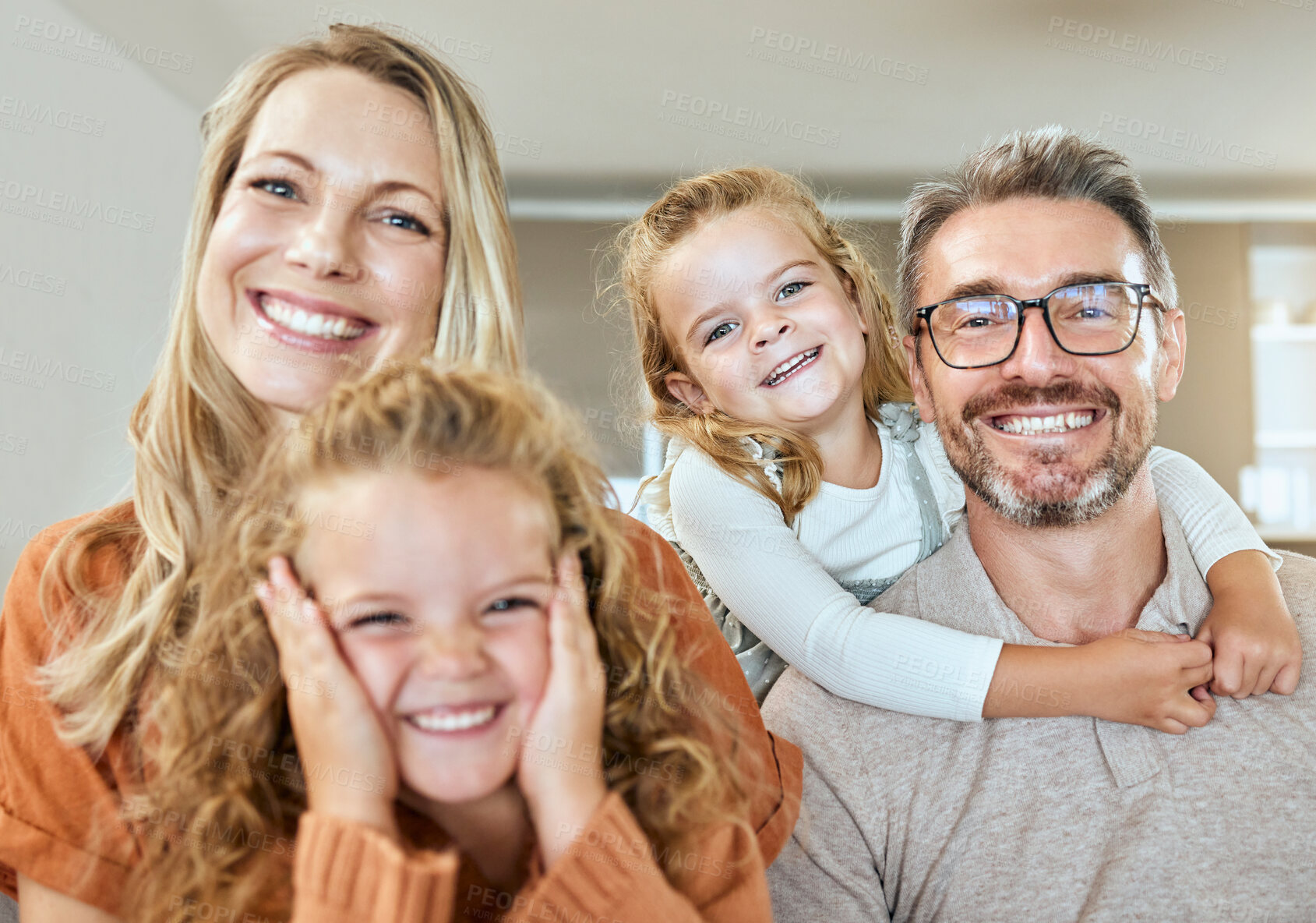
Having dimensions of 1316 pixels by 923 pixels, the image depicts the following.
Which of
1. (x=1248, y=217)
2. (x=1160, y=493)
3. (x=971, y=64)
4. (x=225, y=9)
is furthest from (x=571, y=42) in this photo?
(x=1248, y=217)

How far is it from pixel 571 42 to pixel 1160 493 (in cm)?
250

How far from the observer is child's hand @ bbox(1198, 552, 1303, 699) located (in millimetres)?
1157

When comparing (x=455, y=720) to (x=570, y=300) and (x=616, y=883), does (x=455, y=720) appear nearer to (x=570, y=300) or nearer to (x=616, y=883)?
(x=616, y=883)

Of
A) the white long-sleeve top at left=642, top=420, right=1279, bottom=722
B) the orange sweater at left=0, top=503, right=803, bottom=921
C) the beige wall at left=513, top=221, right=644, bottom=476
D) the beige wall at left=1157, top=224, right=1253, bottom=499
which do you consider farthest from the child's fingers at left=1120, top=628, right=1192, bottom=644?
the beige wall at left=1157, top=224, right=1253, bottom=499

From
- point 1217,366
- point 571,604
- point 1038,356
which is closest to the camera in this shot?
point 571,604

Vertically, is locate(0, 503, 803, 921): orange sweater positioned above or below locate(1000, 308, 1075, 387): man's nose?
below

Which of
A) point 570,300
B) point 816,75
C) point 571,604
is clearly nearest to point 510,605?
point 571,604

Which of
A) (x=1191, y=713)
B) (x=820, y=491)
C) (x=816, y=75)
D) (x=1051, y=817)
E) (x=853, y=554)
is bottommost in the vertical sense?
(x=1051, y=817)

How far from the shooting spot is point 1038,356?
127 cm

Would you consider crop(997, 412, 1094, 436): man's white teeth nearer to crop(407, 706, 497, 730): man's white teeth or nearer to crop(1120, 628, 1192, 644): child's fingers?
crop(1120, 628, 1192, 644): child's fingers

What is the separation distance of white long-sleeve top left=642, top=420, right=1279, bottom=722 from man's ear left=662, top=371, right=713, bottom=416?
11cm

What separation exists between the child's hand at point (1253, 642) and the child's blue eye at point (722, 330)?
31.7 inches

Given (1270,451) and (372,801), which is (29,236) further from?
(1270,451)

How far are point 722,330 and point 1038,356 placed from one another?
1.68 feet
